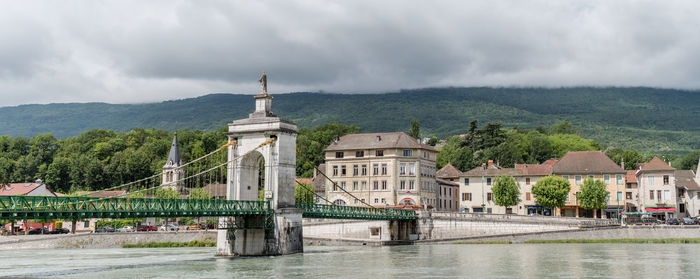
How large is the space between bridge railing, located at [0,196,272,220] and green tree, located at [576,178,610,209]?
1508 inches

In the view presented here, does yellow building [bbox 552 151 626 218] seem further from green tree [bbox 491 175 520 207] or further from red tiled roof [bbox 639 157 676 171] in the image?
green tree [bbox 491 175 520 207]

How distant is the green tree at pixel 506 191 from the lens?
73.6m

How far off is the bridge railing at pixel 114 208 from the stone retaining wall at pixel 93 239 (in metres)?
23.2

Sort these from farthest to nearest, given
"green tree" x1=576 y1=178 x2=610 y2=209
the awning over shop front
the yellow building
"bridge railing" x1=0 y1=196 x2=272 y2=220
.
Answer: the yellow building
the awning over shop front
"green tree" x1=576 y1=178 x2=610 y2=209
"bridge railing" x1=0 y1=196 x2=272 y2=220

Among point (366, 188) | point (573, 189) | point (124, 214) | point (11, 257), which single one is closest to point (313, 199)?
point (366, 188)

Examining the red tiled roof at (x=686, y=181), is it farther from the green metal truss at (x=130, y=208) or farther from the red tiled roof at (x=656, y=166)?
the green metal truss at (x=130, y=208)

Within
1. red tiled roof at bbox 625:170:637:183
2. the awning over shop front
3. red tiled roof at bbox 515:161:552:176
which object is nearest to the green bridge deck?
red tiled roof at bbox 515:161:552:176

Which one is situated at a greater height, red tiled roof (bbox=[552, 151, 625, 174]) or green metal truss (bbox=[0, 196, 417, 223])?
red tiled roof (bbox=[552, 151, 625, 174])

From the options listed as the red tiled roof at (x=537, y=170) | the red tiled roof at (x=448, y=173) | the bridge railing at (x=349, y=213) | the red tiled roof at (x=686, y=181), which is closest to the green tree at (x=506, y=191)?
the red tiled roof at (x=537, y=170)

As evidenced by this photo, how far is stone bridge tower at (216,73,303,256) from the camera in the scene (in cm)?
4528

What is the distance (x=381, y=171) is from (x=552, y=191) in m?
17.8

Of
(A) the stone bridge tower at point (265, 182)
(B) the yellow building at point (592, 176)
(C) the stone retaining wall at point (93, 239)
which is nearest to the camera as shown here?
(A) the stone bridge tower at point (265, 182)

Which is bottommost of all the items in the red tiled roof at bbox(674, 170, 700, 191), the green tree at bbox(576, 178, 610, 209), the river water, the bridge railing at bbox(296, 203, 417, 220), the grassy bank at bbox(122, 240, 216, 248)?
the grassy bank at bbox(122, 240, 216, 248)

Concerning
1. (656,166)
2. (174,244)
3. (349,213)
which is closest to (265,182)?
(349,213)
